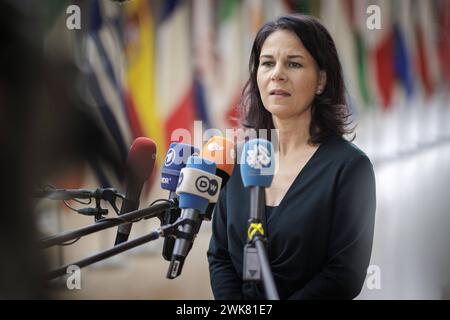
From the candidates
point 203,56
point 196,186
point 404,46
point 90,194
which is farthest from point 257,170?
point 404,46

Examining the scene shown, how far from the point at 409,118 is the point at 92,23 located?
0.92m

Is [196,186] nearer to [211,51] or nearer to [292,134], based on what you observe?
[292,134]

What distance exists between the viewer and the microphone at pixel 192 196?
1112 millimetres

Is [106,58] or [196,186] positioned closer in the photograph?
[196,186]

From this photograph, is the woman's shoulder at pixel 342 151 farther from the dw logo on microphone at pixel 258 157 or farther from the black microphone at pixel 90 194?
the black microphone at pixel 90 194

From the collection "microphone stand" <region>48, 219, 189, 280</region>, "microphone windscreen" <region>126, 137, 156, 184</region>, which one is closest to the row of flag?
"microphone windscreen" <region>126, 137, 156, 184</region>

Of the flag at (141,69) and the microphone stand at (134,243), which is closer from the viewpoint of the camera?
the microphone stand at (134,243)

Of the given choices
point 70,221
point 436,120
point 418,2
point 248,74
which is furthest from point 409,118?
point 70,221

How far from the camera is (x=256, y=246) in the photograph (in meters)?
1.02

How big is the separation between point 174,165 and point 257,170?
0.64 feet

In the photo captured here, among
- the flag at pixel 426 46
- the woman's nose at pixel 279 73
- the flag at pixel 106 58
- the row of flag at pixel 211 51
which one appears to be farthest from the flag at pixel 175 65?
the flag at pixel 426 46

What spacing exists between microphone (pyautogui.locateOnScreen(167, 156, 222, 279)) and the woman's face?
0.20 metres

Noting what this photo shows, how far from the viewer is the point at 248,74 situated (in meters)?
1.36
